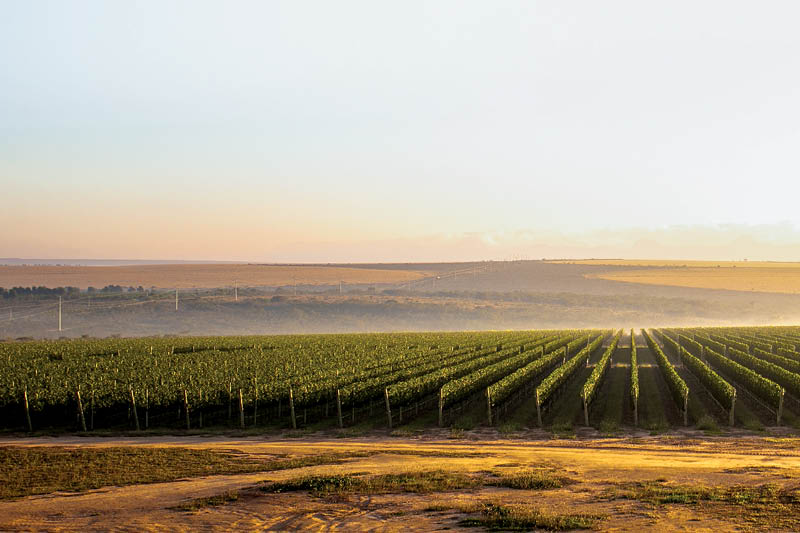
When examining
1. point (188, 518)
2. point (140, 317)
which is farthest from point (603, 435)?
point (140, 317)

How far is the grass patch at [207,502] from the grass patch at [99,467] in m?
2.71

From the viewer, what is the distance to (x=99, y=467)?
17594 millimetres

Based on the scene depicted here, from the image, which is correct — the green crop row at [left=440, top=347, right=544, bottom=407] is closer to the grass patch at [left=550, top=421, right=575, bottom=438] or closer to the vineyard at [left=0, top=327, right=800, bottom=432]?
the vineyard at [left=0, top=327, right=800, bottom=432]

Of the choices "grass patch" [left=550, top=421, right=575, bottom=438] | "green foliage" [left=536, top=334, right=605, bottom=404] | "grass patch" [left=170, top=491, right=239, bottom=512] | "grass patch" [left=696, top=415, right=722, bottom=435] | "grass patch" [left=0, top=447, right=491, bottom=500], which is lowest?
"grass patch" [left=696, top=415, right=722, bottom=435]

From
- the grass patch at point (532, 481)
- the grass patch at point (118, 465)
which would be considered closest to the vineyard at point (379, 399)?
the grass patch at point (118, 465)

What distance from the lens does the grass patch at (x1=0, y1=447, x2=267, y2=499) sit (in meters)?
15.8

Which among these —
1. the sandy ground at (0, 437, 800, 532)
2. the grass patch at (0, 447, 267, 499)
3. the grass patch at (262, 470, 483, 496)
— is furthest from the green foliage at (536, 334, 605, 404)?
the grass patch at (0, 447, 267, 499)

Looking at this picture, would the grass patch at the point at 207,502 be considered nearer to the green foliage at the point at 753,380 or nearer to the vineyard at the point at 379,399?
the vineyard at the point at 379,399

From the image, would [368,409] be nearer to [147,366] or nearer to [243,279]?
[147,366]

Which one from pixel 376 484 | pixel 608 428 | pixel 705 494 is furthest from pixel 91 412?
pixel 705 494

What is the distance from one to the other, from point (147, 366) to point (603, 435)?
99.6 feet

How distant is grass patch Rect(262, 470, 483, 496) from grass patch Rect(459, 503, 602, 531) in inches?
85.8

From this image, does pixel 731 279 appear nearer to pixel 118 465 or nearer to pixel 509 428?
pixel 509 428

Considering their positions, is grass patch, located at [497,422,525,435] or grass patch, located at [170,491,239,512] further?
grass patch, located at [497,422,525,435]
